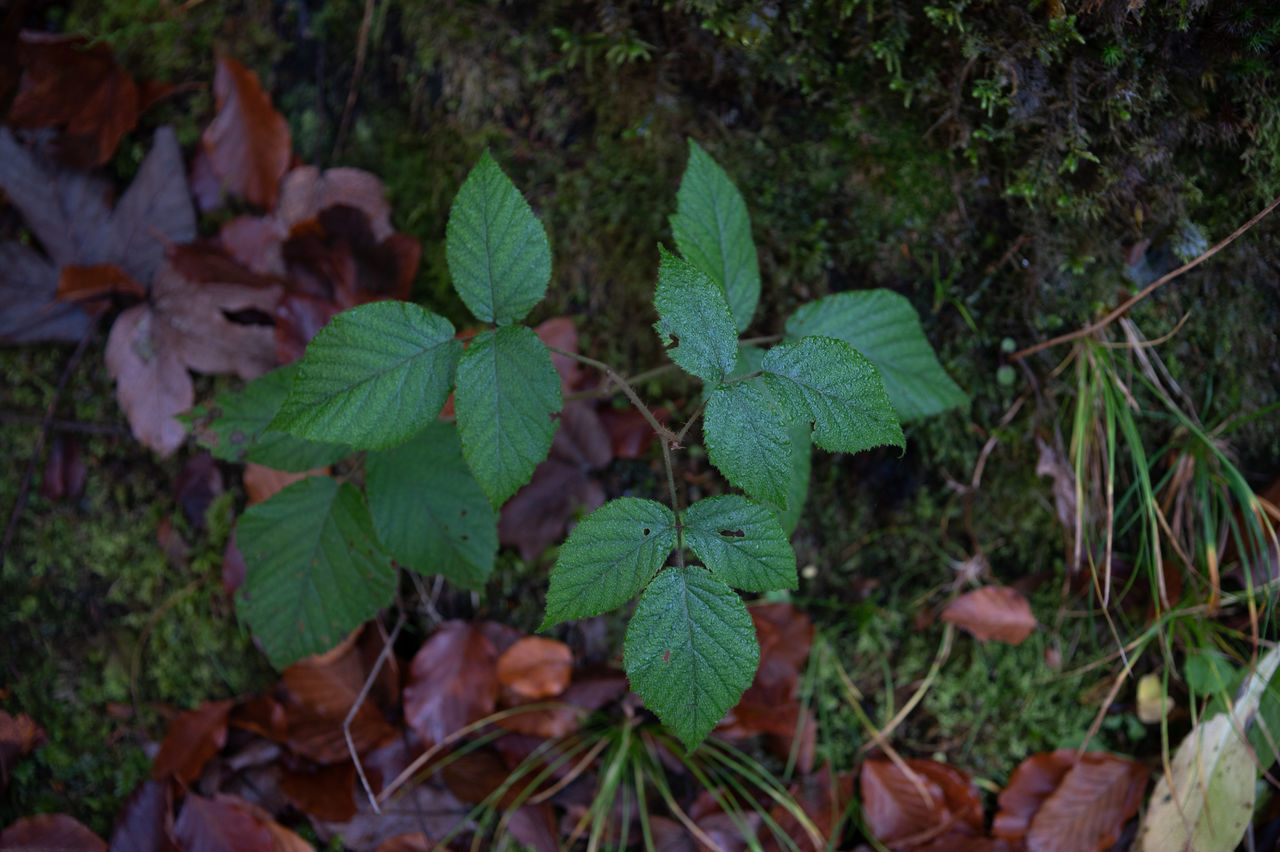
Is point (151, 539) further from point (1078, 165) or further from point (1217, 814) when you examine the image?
point (1217, 814)

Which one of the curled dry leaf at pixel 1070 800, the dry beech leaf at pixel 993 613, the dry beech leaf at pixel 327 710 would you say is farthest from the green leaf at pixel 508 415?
the curled dry leaf at pixel 1070 800

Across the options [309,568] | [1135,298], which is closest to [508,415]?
[309,568]

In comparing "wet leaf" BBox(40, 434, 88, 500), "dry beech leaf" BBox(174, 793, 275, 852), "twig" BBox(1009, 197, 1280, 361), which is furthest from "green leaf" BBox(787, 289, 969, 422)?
"wet leaf" BBox(40, 434, 88, 500)

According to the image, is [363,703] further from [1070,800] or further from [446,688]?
[1070,800]

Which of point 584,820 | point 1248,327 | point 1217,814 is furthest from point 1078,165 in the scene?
point 584,820

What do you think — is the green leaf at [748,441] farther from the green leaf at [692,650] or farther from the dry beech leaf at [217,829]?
the dry beech leaf at [217,829]
